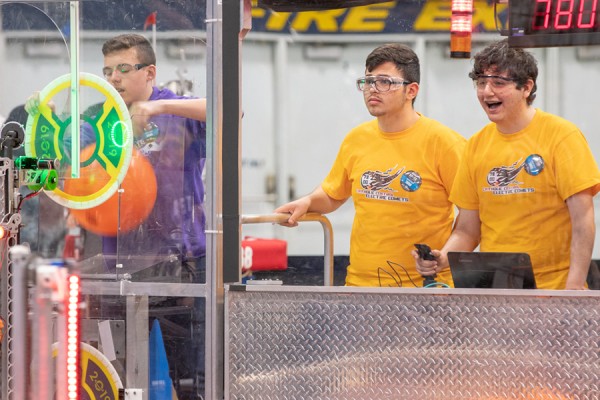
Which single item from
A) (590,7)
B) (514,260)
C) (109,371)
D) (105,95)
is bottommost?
(109,371)

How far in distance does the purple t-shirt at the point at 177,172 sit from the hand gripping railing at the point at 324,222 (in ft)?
0.71

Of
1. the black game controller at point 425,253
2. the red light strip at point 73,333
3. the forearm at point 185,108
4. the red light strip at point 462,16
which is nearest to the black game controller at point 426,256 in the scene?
the black game controller at point 425,253

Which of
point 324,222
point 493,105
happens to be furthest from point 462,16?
point 324,222

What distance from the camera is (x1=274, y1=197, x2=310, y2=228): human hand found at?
375cm

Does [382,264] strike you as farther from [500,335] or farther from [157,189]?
[157,189]

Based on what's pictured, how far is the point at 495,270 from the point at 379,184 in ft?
1.80

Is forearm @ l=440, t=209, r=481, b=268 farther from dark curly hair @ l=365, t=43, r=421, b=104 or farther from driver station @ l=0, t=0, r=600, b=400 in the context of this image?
dark curly hair @ l=365, t=43, r=421, b=104

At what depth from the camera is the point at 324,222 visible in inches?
147

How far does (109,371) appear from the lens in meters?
3.73

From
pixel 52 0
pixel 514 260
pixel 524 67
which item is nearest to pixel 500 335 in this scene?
pixel 514 260

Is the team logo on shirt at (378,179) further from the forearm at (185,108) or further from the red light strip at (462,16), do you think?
the forearm at (185,108)

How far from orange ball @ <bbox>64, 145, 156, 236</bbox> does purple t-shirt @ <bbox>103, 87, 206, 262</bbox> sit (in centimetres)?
4

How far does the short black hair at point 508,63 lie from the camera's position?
3.51 metres

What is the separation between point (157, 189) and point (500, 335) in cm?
143
